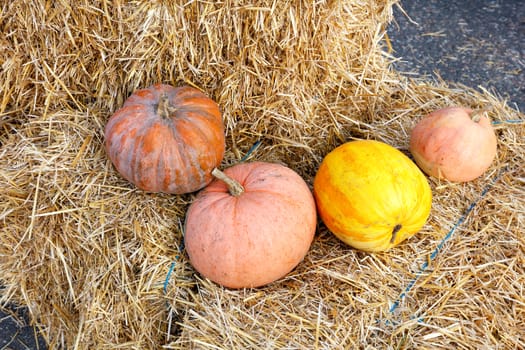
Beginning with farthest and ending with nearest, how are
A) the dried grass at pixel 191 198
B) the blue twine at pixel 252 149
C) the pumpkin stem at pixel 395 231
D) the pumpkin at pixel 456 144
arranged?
the blue twine at pixel 252 149, the pumpkin at pixel 456 144, the pumpkin stem at pixel 395 231, the dried grass at pixel 191 198

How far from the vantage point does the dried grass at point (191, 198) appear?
238 centimetres

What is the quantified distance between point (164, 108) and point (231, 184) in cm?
51

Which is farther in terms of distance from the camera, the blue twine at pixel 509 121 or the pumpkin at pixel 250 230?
the blue twine at pixel 509 121

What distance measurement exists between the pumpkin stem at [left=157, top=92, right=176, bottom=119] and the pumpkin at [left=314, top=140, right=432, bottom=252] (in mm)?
857

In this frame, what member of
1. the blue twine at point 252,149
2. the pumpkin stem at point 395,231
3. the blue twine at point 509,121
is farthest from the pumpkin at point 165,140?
the blue twine at point 509,121

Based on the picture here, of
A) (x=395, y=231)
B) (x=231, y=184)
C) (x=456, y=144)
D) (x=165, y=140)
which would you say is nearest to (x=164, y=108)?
(x=165, y=140)

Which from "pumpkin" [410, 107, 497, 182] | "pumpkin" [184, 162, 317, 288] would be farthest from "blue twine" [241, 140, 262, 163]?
"pumpkin" [410, 107, 497, 182]

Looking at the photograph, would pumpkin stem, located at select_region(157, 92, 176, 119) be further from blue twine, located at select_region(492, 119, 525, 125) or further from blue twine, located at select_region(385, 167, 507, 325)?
blue twine, located at select_region(492, 119, 525, 125)

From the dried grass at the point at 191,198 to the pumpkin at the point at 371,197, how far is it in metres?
0.17

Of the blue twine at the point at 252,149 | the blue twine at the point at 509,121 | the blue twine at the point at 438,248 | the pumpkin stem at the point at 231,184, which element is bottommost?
the blue twine at the point at 438,248

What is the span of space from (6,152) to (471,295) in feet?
8.78

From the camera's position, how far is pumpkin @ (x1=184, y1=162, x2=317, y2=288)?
2.41 metres

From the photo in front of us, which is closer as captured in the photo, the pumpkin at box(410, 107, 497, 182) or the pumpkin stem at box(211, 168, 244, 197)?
the pumpkin stem at box(211, 168, 244, 197)

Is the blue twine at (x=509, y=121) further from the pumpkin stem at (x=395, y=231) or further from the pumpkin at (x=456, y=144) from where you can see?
the pumpkin stem at (x=395, y=231)
